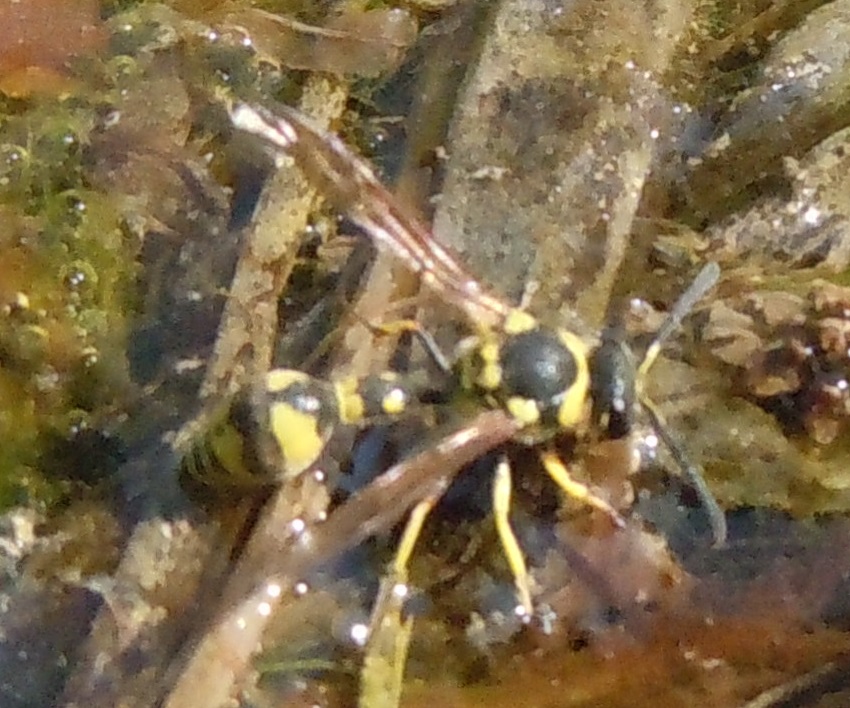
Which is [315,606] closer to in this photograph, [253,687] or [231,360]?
[253,687]

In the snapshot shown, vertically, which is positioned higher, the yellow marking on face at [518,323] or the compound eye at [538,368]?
the yellow marking on face at [518,323]

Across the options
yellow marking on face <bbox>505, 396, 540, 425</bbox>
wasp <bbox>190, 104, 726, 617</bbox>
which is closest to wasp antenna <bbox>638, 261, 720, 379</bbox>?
wasp <bbox>190, 104, 726, 617</bbox>

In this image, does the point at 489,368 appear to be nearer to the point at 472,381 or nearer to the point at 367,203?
the point at 472,381

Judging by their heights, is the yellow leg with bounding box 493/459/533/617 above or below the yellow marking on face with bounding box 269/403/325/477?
below

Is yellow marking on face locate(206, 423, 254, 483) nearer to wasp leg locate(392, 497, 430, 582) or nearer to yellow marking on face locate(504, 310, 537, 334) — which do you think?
wasp leg locate(392, 497, 430, 582)

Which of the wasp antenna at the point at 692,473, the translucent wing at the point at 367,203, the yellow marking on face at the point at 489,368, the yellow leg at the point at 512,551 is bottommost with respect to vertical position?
the yellow leg at the point at 512,551

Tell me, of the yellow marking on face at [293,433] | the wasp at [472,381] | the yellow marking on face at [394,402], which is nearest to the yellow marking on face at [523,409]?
the wasp at [472,381]

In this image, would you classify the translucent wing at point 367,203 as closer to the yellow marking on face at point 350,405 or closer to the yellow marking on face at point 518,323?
the yellow marking on face at point 518,323
